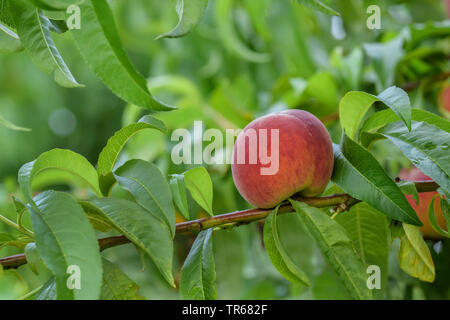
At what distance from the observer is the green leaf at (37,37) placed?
11.6 inches

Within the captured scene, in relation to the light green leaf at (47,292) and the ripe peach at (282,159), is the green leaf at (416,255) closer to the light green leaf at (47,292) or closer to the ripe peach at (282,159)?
the ripe peach at (282,159)

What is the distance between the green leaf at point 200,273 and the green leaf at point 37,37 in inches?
5.2

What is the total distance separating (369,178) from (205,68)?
2.28 ft

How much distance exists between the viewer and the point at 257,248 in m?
0.85

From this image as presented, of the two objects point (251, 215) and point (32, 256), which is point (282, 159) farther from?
point (32, 256)

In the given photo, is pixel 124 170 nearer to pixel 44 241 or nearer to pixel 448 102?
pixel 44 241

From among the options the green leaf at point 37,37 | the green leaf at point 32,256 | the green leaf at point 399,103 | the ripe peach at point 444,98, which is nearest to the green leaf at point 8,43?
the green leaf at point 37,37

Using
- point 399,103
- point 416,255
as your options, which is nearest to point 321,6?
point 399,103

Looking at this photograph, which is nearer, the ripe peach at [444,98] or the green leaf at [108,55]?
the green leaf at [108,55]

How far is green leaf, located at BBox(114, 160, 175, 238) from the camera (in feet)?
1.00

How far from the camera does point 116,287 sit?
31cm

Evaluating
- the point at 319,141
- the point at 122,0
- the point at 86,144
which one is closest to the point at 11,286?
the point at 319,141

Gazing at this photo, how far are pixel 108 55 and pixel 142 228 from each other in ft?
0.34

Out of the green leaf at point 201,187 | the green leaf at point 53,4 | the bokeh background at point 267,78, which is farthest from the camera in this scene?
the bokeh background at point 267,78
